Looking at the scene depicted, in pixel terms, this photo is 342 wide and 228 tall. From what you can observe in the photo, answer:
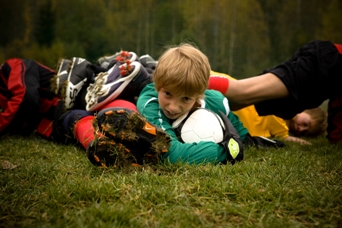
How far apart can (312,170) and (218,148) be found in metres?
0.57

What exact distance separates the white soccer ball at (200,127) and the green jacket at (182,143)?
64 millimetres

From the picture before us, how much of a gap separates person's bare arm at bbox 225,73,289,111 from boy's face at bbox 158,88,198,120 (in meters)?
0.80

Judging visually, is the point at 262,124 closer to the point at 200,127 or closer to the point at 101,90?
the point at 200,127

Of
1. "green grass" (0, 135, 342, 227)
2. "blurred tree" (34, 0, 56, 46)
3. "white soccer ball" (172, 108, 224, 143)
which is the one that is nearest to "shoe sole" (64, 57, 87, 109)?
"green grass" (0, 135, 342, 227)

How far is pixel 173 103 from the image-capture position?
219 cm

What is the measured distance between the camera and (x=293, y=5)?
2109 centimetres

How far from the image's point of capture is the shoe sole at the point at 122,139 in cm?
182

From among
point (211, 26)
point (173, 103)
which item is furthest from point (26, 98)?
point (211, 26)

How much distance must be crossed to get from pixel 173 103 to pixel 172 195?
82 centimetres

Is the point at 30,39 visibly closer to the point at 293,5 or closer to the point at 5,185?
the point at 293,5

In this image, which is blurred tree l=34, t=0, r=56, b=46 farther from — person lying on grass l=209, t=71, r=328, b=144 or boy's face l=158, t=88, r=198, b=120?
boy's face l=158, t=88, r=198, b=120

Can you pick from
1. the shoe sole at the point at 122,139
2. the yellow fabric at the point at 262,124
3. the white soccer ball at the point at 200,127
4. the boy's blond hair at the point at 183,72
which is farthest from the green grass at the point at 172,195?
the yellow fabric at the point at 262,124

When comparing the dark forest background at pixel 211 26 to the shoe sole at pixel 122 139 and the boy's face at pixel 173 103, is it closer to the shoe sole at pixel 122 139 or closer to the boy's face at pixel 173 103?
the boy's face at pixel 173 103

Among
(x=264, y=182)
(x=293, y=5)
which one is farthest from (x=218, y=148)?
(x=293, y=5)
